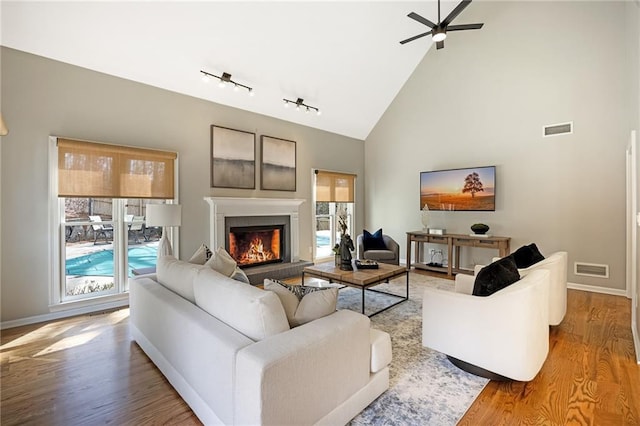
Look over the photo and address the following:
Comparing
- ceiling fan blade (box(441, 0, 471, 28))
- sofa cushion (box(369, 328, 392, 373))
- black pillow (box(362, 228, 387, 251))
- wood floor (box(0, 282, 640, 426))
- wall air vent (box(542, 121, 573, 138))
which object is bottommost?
wood floor (box(0, 282, 640, 426))

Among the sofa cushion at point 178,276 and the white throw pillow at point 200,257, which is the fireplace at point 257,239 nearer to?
the white throw pillow at point 200,257

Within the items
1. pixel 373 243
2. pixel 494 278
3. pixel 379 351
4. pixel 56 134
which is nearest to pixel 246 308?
pixel 379 351

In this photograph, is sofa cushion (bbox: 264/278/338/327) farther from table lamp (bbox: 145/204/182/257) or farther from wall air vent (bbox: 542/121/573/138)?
wall air vent (bbox: 542/121/573/138)

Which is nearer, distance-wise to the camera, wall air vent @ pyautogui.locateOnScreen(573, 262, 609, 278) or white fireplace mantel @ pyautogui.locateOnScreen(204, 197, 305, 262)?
wall air vent @ pyautogui.locateOnScreen(573, 262, 609, 278)

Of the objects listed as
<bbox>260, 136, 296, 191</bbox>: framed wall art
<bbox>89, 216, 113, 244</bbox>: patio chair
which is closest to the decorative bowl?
<bbox>260, 136, 296, 191</bbox>: framed wall art

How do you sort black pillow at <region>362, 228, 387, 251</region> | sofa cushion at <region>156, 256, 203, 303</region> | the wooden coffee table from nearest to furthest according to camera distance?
sofa cushion at <region>156, 256, 203, 303</region> < the wooden coffee table < black pillow at <region>362, 228, 387, 251</region>

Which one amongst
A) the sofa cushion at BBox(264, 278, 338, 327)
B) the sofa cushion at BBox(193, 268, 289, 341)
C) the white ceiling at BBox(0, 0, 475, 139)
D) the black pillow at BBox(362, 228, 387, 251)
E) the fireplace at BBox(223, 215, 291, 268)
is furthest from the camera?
the black pillow at BBox(362, 228, 387, 251)

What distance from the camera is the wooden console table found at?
504cm

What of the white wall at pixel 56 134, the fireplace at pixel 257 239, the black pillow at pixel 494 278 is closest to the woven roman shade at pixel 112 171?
the white wall at pixel 56 134

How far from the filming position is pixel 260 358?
4.43 feet

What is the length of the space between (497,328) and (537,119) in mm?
4406

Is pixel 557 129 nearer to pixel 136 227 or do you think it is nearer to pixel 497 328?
pixel 497 328

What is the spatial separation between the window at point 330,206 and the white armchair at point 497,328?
13.6ft

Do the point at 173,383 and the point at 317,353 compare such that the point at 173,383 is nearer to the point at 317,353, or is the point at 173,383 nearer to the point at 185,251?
the point at 317,353
